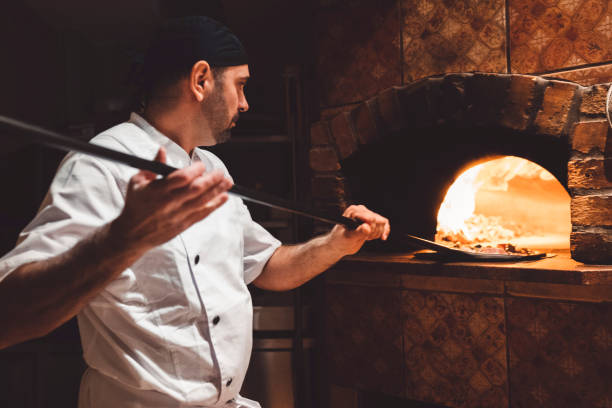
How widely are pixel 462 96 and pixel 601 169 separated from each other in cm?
60

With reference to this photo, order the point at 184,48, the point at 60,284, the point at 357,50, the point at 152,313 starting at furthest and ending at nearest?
1. the point at 357,50
2. the point at 184,48
3. the point at 152,313
4. the point at 60,284

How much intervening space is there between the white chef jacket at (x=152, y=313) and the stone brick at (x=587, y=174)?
1298 mm

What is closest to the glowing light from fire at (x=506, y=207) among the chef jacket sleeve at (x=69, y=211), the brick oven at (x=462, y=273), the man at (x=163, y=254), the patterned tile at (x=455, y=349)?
the brick oven at (x=462, y=273)

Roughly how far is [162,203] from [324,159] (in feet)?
5.49

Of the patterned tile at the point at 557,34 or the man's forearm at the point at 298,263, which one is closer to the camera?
the man's forearm at the point at 298,263

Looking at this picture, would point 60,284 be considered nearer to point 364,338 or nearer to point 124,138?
point 124,138

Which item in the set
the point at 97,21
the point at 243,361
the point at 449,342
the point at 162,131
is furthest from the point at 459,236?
the point at 97,21

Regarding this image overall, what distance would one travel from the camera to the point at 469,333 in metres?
1.99

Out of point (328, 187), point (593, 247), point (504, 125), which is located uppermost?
point (504, 125)

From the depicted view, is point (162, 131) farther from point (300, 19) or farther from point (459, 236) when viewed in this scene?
point (300, 19)

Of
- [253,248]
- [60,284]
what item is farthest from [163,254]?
[253,248]

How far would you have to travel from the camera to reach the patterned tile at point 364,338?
2186 millimetres

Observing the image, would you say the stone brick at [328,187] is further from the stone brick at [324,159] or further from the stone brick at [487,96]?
the stone brick at [487,96]

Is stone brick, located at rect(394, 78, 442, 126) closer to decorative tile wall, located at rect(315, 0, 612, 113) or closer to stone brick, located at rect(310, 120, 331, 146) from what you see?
decorative tile wall, located at rect(315, 0, 612, 113)
